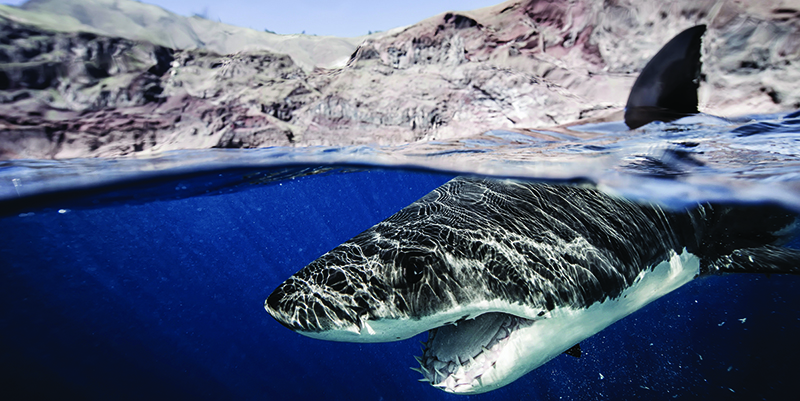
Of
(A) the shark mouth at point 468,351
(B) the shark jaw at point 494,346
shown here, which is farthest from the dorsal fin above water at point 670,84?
(A) the shark mouth at point 468,351

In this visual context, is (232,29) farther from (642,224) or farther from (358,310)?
(642,224)

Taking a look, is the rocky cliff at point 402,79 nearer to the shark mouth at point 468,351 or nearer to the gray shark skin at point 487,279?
the gray shark skin at point 487,279

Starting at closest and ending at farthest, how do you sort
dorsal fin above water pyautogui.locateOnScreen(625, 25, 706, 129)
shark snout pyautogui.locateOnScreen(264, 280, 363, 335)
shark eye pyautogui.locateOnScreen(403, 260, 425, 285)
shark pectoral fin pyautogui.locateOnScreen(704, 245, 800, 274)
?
shark snout pyautogui.locateOnScreen(264, 280, 363, 335), shark eye pyautogui.locateOnScreen(403, 260, 425, 285), dorsal fin above water pyautogui.locateOnScreen(625, 25, 706, 129), shark pectoral fin pyautogui.locateOnScreen(704, 245, 800, 274)

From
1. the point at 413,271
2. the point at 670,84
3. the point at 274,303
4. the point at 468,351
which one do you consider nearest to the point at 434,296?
the point at 413,271

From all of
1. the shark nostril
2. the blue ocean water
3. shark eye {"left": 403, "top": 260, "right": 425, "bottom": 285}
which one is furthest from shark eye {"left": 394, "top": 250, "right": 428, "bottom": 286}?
the blue ocean water


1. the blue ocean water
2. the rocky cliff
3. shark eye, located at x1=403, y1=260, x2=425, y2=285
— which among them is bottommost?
the blue ocean water

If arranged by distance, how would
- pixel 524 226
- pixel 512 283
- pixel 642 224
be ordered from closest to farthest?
pixel 512 283, pixel 524 226, pixel 642 224

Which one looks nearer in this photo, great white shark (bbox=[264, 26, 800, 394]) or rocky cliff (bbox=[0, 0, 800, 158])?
great white shark (bbox=[264, 26, 800, 394])

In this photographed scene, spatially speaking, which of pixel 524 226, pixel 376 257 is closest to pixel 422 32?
pixel 524 226

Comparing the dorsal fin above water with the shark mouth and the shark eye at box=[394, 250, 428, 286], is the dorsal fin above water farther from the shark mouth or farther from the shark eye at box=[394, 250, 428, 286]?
the shark eye at box=[394, 250, 428, 286]
